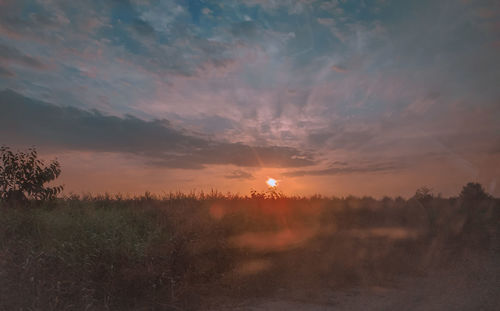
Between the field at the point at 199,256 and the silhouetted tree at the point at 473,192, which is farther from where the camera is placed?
the silhouetted tree at the point at 473,192

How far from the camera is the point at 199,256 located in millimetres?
8305

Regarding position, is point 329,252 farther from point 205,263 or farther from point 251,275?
point 205,263

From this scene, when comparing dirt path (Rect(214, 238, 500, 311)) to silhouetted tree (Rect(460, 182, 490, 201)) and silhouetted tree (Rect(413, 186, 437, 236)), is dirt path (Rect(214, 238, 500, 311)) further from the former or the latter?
silhouetted tree (Rect(460, 182, 490, 201))

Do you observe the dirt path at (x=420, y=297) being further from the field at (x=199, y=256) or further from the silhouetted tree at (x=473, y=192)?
the silhouetted tree at (x=473, y=192)

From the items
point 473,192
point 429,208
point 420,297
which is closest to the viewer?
point 420,297

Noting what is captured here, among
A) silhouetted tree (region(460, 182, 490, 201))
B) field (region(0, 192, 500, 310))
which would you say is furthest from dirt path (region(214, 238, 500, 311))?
silhouetted tree (region(460, 182, 490, 201))

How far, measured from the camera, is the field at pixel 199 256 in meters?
6.54

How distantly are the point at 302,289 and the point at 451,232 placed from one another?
390 inches

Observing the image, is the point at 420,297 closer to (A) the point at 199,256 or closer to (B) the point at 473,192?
(A) the point at 199,256

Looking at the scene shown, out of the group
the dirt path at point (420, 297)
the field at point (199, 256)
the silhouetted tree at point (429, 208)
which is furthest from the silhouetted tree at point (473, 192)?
the dirt path at point (420, 297)

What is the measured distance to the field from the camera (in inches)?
258

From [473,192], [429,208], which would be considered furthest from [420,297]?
[473,192]

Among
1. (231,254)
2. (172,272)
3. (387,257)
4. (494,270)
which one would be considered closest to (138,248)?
(172,272)

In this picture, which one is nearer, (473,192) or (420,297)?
(420,297)
